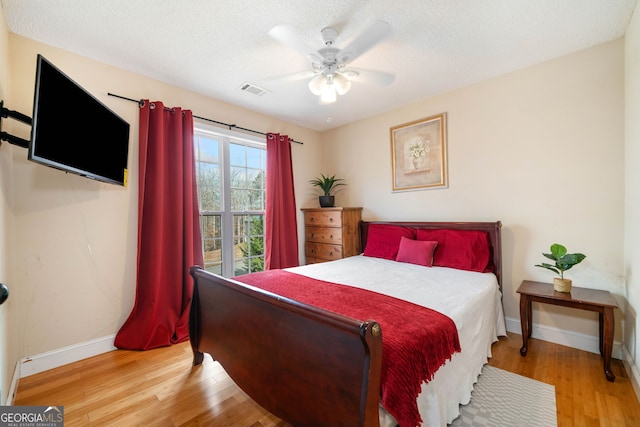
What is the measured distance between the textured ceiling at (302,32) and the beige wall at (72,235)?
0.15m

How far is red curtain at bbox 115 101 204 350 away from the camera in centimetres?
240

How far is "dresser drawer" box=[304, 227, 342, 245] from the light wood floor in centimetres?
196

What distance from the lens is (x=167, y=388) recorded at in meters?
1.80

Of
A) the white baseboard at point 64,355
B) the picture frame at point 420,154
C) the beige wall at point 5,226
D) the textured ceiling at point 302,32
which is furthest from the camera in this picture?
the picture frame at point 420,154

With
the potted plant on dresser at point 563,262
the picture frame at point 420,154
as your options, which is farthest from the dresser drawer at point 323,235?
the potted plant on dresser at point 563,262

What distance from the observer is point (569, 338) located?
2.29 metres

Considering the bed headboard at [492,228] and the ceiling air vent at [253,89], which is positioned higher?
the ceiling air vent at [253,89]

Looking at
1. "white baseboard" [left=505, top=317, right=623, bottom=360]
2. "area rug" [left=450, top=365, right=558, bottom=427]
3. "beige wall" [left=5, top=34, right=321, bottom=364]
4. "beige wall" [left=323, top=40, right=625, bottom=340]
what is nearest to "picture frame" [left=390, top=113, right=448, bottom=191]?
"beige wall" [left=323, top=40, right=625, bottom=340]

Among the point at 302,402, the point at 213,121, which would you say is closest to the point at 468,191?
the point at 302,402

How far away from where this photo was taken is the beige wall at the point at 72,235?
6.44 feet

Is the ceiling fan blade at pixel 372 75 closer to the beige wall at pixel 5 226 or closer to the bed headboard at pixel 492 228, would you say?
the bed headboard at pixel 492 228

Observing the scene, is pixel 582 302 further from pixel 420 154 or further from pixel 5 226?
pixel 5 226

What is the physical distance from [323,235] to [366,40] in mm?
2475

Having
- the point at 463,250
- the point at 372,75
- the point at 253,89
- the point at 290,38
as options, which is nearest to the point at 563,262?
the point at 463,250
